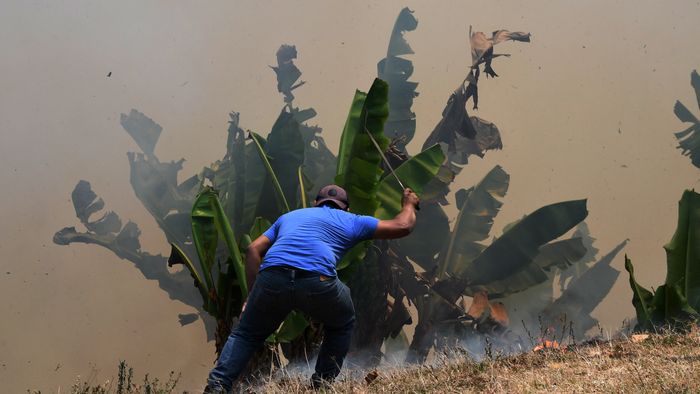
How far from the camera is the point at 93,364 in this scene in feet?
35.6

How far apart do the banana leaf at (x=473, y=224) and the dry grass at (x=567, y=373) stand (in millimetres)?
3578

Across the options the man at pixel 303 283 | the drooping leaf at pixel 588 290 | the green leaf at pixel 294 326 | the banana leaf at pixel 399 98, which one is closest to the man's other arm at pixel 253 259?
the man at pixel 303 283

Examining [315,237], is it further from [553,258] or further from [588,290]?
[588,290]

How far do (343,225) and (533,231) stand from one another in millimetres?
3484

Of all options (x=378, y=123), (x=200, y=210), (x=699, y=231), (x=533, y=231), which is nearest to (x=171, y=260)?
(x=200, y=210)

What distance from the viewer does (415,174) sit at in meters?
6.68

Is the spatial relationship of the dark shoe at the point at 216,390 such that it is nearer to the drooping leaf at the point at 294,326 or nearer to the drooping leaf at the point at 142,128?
the drooping leaf at the point at 294,326

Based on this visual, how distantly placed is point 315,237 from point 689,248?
138 inches

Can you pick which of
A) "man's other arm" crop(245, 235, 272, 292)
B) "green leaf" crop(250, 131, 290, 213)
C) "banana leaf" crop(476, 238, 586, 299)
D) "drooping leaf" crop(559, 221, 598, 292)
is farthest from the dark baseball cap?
"drooping leaf" crop(559, 221, 598, 292)

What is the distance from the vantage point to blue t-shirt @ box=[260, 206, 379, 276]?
14.3 feet

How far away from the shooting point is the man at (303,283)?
430cm

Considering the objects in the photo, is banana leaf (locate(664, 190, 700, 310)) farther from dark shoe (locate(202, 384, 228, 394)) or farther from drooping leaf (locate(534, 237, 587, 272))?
dark shoe (locate(202, 384, 228, 394))

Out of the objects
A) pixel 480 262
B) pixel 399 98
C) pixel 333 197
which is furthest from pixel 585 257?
pixel 333 197

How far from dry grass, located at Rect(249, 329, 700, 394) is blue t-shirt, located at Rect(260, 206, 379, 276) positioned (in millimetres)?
632
